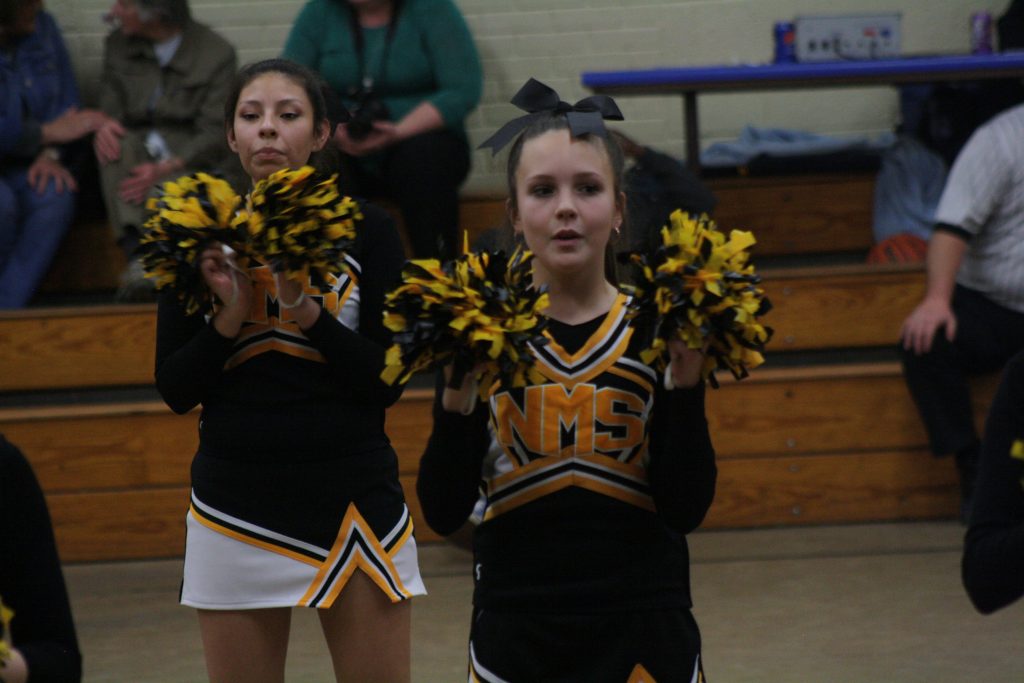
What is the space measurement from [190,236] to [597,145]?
674 millimetres

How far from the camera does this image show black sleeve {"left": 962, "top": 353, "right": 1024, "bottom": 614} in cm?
180

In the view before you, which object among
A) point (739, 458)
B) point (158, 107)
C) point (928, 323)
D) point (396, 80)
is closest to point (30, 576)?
point (739, 458)

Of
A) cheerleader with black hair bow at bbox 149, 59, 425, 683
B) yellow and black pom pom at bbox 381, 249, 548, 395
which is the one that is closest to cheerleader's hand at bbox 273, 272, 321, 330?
cheerleader with black hair bow at bbox 149, 59, 425, 683

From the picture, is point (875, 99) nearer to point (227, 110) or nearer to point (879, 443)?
point (879, 443)

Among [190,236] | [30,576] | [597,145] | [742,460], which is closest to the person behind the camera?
[30,576]

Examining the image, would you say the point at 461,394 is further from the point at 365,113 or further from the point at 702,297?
the point at 365,113

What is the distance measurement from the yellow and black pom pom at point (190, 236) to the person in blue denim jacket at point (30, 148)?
3786 mm

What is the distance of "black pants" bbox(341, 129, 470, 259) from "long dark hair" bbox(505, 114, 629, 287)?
3262mm

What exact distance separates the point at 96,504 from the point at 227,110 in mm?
3082

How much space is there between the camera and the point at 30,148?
239 inches

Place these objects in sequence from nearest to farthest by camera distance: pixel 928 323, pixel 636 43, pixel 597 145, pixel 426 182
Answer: pixel 597 145, pixel 928 323, pixel 426 182, pixel 636 43

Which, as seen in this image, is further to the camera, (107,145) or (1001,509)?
(107,145)

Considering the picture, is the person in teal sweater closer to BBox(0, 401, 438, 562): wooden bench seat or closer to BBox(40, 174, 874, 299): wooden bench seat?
BBox(40, 174, 874, 299): wooden bench seat

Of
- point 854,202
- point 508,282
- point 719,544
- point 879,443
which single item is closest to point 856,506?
point 879,443
